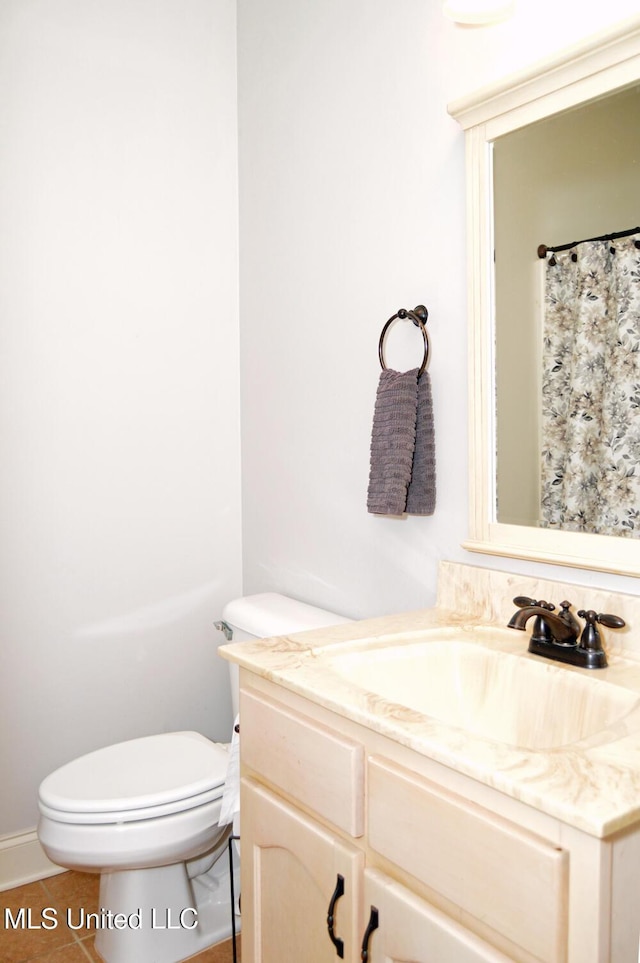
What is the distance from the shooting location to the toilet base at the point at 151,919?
5.58 feet

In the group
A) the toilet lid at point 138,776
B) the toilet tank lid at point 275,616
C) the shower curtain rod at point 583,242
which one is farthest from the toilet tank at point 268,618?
the shower curtain rod at point 583,242

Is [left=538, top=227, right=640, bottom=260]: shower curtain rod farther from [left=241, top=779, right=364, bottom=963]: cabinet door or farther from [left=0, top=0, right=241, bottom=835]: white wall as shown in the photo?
[left=0, top=0, right=241, bottom=835]: white wall

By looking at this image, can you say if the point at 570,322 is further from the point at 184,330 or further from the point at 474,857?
the point at 184,330

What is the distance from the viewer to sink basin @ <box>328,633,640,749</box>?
3.59 feet

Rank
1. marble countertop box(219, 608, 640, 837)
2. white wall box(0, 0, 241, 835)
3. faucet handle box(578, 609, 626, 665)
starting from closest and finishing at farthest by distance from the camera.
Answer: marble countertop box(219, 608, 640, 837), faucet handle box(578, 609, 626, 665), white wall box(0, 0, 241, 835)

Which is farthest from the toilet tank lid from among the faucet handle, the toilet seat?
the faucet handle

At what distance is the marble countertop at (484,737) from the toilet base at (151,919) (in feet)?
2.66

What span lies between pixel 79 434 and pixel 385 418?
0.95 m

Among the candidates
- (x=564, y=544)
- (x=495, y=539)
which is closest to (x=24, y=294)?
(x=495, y=539)

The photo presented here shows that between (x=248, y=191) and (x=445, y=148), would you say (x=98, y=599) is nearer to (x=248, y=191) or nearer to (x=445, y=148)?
(x=248, y=191)

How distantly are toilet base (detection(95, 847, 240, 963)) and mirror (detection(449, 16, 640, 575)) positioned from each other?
3.57 feet

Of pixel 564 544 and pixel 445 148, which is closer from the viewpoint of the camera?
pixel 564 544

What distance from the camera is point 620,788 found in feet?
2.51

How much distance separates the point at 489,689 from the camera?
4.07 ft
